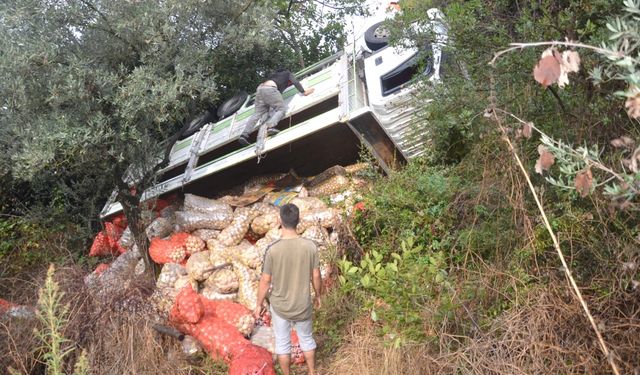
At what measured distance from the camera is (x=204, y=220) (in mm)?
7738

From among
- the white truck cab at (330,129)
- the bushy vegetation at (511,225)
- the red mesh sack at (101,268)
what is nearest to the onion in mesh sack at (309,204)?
the white truck cab at (330,129)

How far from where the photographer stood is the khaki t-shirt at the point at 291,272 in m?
4.77

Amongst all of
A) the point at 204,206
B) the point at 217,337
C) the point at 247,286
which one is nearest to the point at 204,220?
the point at 204,206

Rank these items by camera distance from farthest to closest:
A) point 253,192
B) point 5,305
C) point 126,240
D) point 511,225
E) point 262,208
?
1. point 253,192
2. point 126,240
3. point 262,208
4. point 5,305
5. point 511,225

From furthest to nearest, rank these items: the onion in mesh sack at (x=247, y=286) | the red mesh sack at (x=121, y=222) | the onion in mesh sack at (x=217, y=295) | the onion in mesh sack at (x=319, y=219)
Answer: the red mesh sack at (x=121, y=222)
the onion in mesh sack at (x=319, y=219)
the onion in mesh sack at (x=217, y=295)
the onion in mesh sack at (x=247, y=286)

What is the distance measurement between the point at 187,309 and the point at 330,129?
3.25m

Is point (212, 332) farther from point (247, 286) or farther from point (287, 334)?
point (247, 286)

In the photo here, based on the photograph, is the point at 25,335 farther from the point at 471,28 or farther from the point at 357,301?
the point at 471,28

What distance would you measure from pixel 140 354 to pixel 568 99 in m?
3.95

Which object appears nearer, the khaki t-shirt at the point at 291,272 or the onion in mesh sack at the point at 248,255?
the khaki t-shirt at the point at 291,272

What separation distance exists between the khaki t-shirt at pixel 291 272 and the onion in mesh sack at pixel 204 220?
2983mm

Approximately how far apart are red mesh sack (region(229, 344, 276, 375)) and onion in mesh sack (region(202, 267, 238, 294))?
1484mm

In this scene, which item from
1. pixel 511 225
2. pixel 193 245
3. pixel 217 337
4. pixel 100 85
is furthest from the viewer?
pixel 193 245

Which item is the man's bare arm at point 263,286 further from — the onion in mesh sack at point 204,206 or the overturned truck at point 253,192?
the onion in mesh sack at point 204,206
